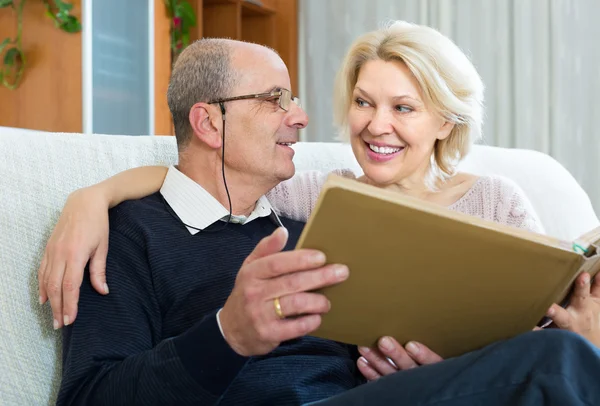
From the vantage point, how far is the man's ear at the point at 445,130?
1.68 metres

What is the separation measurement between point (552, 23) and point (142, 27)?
193cm

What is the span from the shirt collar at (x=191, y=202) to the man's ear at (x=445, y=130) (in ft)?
1.73

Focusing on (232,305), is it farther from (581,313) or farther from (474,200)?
(474,200)

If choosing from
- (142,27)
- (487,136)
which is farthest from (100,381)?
(487,136)

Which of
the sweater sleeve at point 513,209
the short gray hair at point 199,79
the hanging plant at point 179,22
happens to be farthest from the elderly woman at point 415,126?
the hanging plant at point 179,22

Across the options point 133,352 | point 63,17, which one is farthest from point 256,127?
point 63,17

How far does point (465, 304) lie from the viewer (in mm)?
978

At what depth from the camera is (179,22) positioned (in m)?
3.47

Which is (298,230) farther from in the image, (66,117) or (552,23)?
(552,23)

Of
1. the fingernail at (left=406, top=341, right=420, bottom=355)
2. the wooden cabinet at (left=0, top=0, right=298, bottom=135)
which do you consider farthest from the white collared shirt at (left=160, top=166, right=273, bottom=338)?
the wooden cabinet at (left=0, top=0, right=298, bottom=135)

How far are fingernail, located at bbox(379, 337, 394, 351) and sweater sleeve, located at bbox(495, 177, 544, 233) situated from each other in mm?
632

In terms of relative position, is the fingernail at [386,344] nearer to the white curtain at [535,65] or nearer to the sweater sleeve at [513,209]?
the sweater sleeve at [513,209]

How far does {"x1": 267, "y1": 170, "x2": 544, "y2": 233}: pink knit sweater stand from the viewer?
1.62m

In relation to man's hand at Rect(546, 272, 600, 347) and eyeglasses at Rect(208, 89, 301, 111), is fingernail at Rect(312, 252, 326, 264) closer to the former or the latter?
man's hand at Rect(546, 272, 600, 347)
